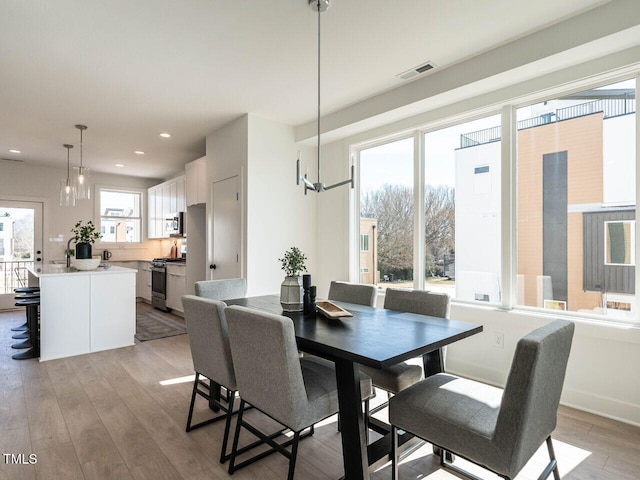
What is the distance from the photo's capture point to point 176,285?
5.91 meters

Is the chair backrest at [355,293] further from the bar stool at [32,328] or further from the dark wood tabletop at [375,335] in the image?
the bar stool at [32,328]

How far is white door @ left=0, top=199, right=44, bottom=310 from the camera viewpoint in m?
6.37

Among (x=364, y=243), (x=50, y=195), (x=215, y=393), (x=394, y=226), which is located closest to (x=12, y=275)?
(x=50, y=195)

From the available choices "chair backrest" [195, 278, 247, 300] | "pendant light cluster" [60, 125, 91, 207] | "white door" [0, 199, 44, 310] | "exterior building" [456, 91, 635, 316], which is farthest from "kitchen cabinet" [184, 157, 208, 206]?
"exterior building" [456, 91, 635, 316]

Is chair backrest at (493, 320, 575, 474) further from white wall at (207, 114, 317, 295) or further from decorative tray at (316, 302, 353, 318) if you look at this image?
white wall at (207, 114, 317, 295)

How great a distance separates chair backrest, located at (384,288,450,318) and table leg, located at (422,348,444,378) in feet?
1.03

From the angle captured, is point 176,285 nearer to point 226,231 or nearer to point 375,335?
point 226,231

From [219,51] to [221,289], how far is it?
1.90m

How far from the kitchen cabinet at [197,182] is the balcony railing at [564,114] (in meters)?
3.49

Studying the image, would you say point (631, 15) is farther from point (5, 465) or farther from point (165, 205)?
point (165, 205)

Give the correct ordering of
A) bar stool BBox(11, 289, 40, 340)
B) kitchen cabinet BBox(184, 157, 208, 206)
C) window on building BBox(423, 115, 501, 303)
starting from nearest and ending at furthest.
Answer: window on building BBox(423, 115, 501, 303) < bar stool BBox(11, 289, 40, 340) < kitchen cabinet BBox(184, 157, 208, 206)

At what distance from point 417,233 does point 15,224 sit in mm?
7133

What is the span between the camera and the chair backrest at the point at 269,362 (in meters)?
1.56

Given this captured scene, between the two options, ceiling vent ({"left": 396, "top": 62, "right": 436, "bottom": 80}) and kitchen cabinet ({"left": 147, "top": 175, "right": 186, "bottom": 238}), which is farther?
kitchen cabinet ({"left": 147, "top": 175, "right": 186, "bottom": 238})
